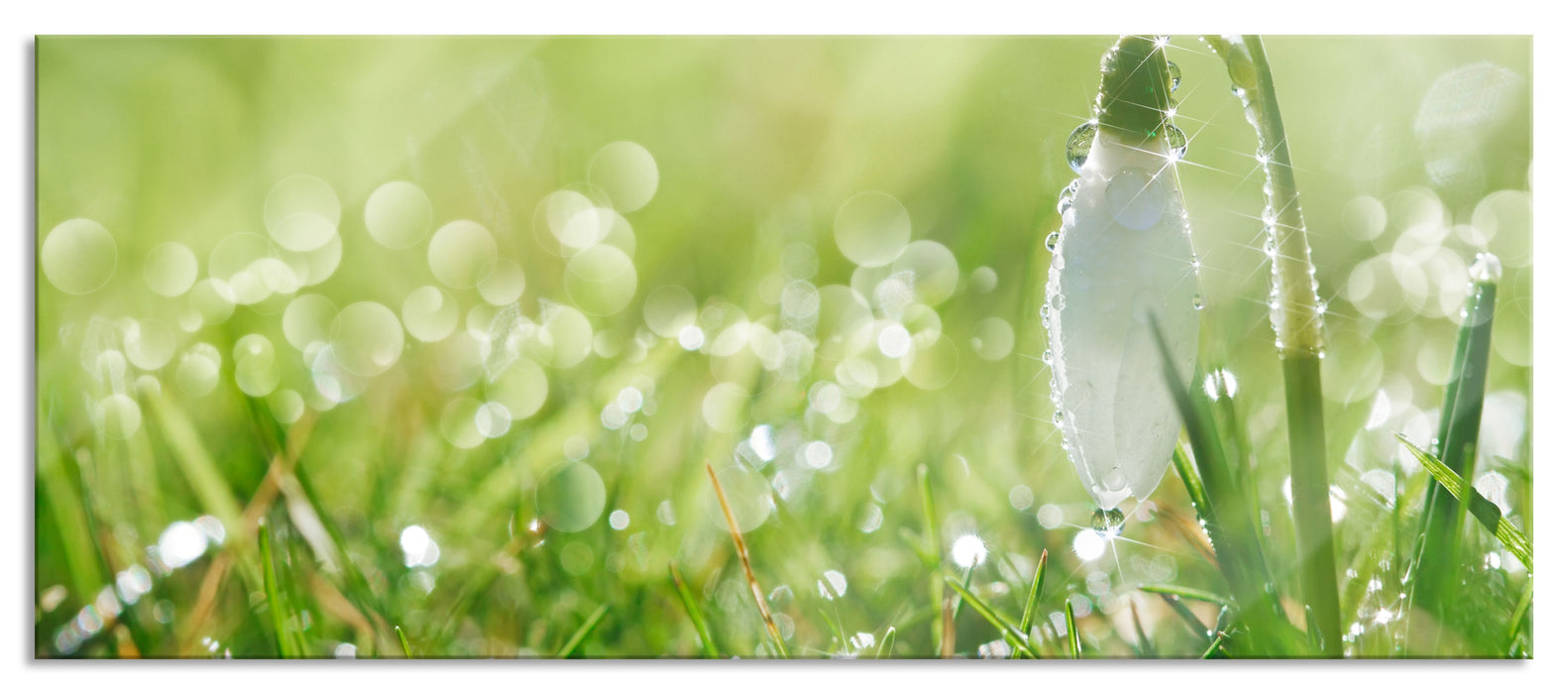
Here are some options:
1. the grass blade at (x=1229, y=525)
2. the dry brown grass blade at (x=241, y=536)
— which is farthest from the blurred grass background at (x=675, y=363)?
the grass blade at (x=1229, y=525)

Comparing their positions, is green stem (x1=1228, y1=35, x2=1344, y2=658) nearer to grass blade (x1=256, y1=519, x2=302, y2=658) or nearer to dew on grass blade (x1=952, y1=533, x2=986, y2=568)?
dew on grass blade (x1=952, y1=533, x2=986, y2=568)

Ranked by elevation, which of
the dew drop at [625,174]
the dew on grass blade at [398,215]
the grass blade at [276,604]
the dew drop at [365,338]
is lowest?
the grass blade at [276,604]

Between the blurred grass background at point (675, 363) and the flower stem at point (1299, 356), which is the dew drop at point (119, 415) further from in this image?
the flower stem at point (1299, 356)

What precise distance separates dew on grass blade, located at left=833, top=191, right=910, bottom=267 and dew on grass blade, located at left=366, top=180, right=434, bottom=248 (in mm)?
397

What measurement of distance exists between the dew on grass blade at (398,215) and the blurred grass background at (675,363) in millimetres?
11

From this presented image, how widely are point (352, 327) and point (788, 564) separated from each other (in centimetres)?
46

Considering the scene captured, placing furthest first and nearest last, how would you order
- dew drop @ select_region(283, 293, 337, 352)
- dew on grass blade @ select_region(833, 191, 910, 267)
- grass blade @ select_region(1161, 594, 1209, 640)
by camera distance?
dew on grass blade @ select_region(833, 191, 910, 267) → dew drop @ select_region(283, 293, 337, 352) → grass blade @ select_region(1161, 594, 1209, 640)

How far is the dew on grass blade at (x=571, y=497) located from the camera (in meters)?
0.80

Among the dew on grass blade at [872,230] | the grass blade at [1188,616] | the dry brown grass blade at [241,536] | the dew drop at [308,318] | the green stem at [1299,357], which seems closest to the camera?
the green stem at [1299,357]

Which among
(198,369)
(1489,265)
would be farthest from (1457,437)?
(198,369)

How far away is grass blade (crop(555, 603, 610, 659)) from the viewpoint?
0.70 metres

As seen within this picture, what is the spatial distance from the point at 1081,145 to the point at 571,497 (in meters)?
0.50

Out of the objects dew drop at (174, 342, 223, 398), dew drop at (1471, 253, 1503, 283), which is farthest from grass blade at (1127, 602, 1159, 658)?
dew drop at (174, 342, 223, 398)
